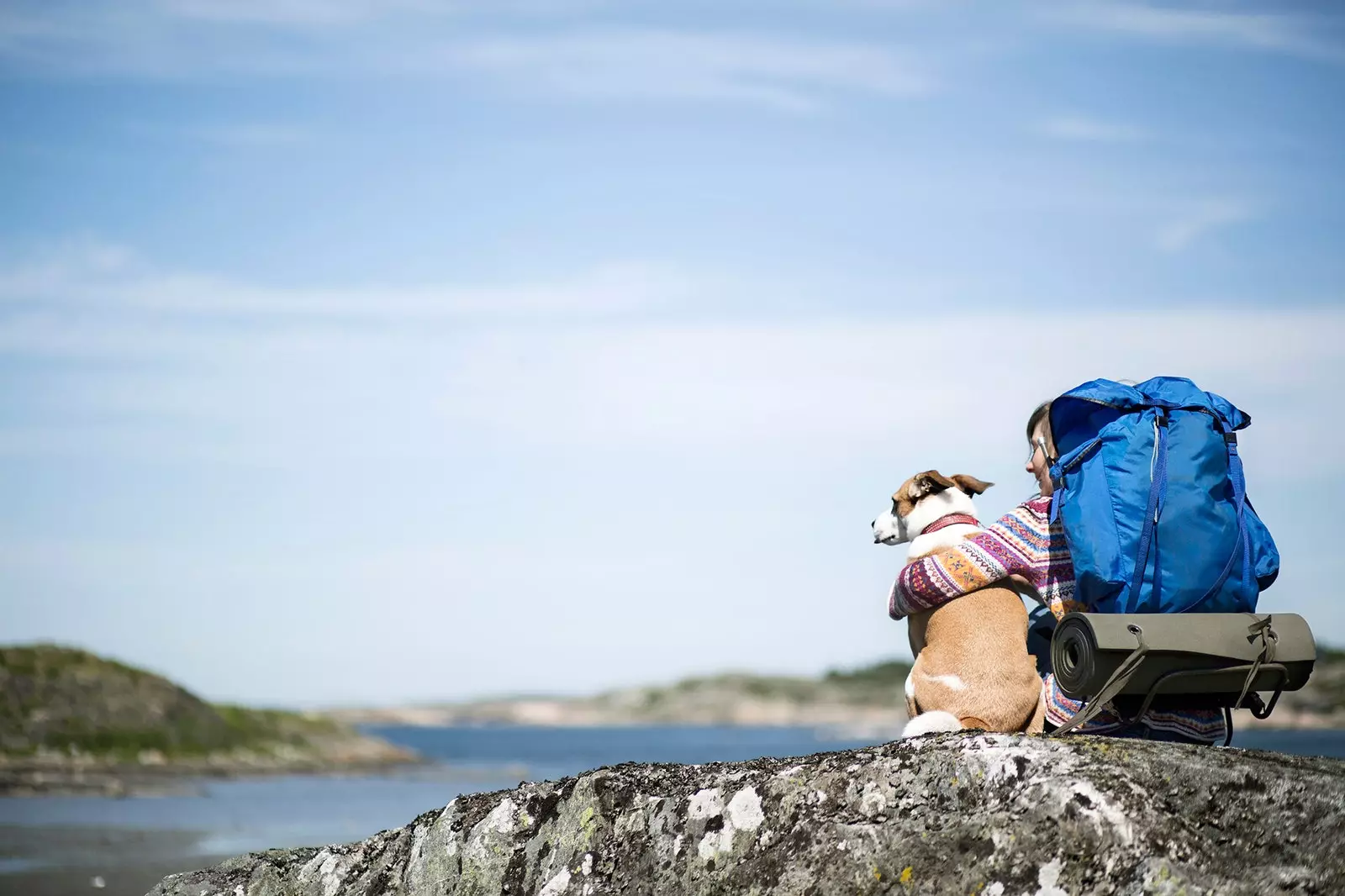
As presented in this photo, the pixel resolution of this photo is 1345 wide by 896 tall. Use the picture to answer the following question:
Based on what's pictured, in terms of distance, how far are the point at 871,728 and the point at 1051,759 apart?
17799 centimetres

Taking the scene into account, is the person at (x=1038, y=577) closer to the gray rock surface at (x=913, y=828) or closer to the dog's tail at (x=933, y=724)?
the dog's tail at (x=933, y=724)

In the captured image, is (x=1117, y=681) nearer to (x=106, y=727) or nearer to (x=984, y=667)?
(x=984, y=667)

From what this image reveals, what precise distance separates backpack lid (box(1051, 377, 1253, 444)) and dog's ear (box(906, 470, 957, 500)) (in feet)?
5.23

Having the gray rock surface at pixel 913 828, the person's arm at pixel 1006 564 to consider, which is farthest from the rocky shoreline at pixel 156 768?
the person's arm at pixel 1006 564

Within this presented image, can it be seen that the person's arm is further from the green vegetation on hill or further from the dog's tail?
the green vegetation on hill

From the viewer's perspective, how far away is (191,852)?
20.8m

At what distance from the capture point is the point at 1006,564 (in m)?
5.68

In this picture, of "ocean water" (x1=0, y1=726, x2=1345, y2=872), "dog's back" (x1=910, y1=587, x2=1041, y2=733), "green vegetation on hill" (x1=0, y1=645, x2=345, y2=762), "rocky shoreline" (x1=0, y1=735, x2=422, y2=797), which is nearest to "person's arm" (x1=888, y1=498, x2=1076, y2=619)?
"dog's back" (x1=910, y1=587, x2=1041, y2=733)

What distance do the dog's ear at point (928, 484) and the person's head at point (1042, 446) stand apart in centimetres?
108

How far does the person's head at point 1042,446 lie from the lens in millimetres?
5543

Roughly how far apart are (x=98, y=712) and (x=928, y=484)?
48.4m

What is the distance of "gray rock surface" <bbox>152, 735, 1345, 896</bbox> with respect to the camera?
13.0 ft

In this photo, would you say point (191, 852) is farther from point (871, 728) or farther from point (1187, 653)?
point (871, 728)

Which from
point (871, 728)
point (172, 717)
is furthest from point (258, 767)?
point (871, 728)
